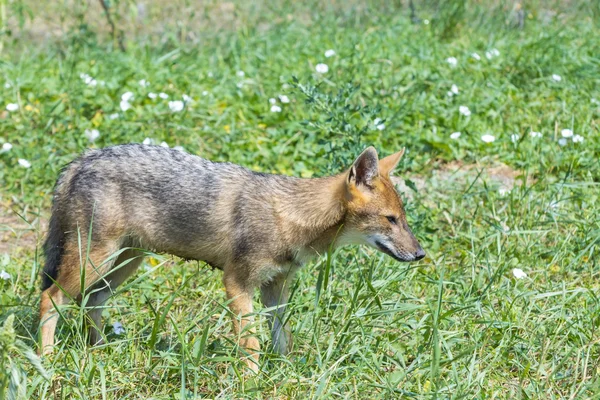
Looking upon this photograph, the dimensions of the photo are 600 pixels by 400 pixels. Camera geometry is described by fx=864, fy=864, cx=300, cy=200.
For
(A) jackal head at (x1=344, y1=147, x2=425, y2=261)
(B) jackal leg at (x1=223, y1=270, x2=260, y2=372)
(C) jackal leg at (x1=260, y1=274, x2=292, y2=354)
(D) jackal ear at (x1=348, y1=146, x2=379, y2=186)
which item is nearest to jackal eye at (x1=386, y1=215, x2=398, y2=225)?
(A) jackal head at (x1=344, y1=147, x2=425, y2=261)

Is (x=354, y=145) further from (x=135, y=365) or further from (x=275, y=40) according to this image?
(x=275, y=40)

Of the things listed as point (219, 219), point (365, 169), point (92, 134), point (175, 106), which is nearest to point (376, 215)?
point (365, 169)

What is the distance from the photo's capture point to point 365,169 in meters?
4.56

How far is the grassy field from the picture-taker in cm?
404

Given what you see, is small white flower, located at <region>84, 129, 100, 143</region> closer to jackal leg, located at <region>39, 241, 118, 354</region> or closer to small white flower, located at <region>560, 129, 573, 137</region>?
jackal leg, located at <region>39, 241, 118, 354</region>

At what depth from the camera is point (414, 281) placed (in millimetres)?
5180

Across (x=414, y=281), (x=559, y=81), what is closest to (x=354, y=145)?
(x=414, y=281)

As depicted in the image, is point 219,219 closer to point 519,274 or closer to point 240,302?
point 240,302

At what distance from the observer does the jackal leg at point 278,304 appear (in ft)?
14.3

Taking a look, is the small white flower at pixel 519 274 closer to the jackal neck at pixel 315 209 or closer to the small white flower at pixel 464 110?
the jackal neck at pixel 315 209

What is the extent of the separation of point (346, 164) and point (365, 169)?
0.97 m

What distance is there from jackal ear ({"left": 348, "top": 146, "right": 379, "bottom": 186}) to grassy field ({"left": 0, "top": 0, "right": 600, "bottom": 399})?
491 millimetres

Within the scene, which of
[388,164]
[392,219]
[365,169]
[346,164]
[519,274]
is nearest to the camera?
[365,169]

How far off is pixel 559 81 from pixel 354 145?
3.00 meters
